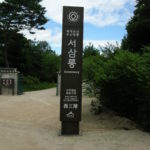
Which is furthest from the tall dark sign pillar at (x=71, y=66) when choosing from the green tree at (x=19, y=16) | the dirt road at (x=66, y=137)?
the green tree at (x=19, y=16)

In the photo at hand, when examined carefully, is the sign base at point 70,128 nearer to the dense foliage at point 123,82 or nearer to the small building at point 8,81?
the dense foliage at point 123,82

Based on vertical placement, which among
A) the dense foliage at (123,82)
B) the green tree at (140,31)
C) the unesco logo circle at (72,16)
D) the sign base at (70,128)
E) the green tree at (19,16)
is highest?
the green tree at (19,16)

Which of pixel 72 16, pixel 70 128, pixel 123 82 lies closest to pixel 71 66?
pixel 72 16

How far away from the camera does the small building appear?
22.9m

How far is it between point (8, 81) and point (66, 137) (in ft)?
49.0

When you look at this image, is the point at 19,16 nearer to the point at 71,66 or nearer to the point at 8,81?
the point at 8,81

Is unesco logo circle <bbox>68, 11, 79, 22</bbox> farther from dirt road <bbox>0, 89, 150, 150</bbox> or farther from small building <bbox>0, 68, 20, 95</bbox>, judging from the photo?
small building <bbox>0, 68, 20, 95</bbox>

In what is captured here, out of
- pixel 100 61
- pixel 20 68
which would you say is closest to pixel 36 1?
pixel 20 68

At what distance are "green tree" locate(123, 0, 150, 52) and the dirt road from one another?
29.6 ft

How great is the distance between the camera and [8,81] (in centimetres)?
2289

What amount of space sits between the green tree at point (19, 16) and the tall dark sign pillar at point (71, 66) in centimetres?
2641

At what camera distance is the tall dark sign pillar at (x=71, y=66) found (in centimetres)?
891

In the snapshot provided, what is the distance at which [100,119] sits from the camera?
11.1 meters

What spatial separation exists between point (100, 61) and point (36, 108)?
194 inches
